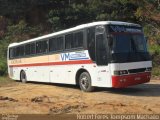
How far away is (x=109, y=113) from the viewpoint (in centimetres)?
1070

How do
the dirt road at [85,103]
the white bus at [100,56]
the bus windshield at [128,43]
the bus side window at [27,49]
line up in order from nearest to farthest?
1. the dirt road at [85,103]
2. the white bus at [100,56]
3. the bus windshield at [128,43]
4. the bus side window at [27,49]

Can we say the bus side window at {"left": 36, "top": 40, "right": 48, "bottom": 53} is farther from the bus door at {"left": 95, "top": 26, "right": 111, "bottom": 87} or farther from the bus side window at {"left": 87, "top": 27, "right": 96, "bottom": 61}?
the bus door at {"left": 95, "top": 26, "right": 111, "bottom": 87}

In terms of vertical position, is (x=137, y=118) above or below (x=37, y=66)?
below

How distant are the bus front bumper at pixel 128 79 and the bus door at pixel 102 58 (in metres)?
0.37

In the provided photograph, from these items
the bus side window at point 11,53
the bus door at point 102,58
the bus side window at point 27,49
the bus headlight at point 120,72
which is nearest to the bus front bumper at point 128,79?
the bus headlight at point 120,72

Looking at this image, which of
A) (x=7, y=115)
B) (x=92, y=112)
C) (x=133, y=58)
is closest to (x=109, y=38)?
(x=133, y=58)

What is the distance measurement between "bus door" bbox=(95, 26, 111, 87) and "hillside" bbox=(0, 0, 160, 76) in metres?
15.4

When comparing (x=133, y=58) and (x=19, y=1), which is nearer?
(x=133, y=58)

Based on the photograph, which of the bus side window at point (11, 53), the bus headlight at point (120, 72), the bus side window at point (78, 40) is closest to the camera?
the bus headlight at point (120, 72)

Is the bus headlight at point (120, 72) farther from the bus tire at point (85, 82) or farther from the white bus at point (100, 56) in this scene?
the bus tire at point (85, 82)

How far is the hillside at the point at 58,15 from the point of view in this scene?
3153 centimetres

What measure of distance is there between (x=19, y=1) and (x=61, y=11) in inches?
234

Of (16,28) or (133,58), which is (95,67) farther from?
(16,28)

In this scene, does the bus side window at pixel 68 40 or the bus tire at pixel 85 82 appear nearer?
the bus tire at pixel 85 82
